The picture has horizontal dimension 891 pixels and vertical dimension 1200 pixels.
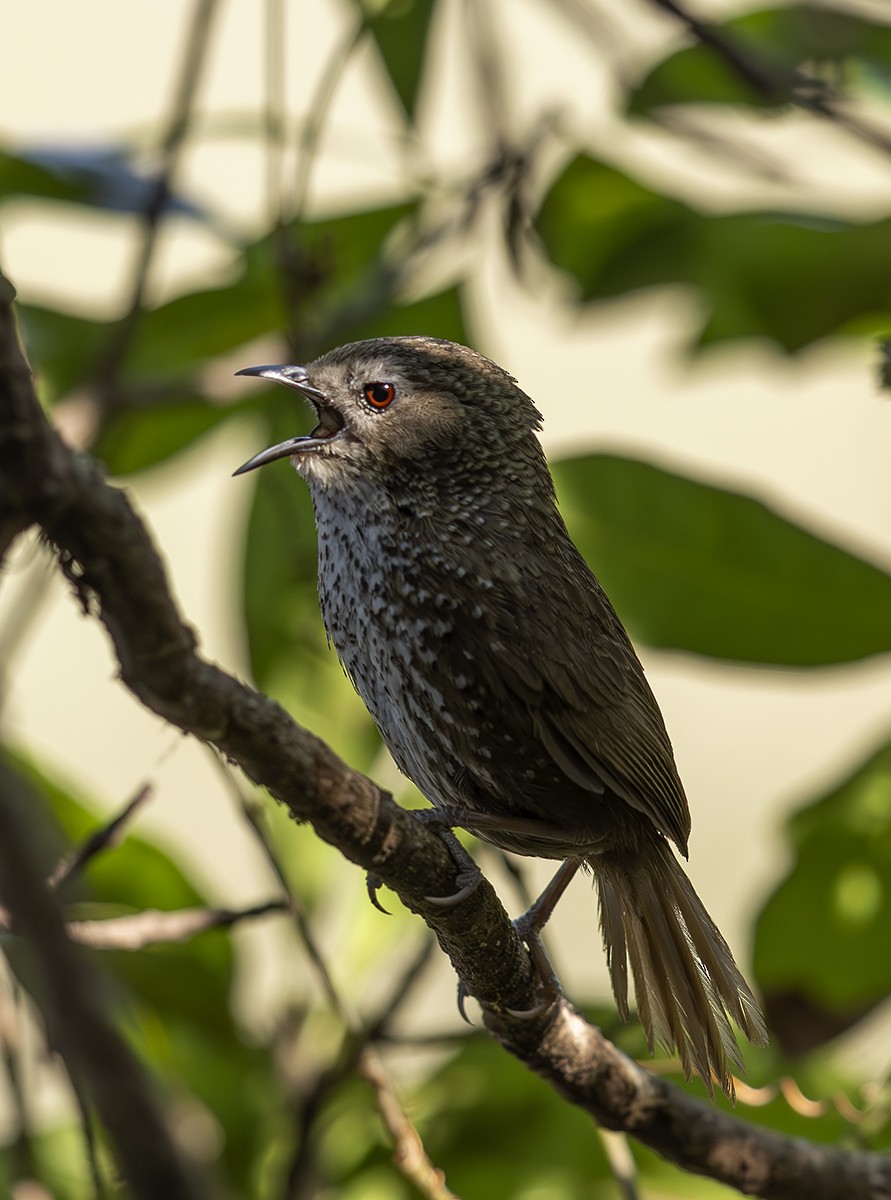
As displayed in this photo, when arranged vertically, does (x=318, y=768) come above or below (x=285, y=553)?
below

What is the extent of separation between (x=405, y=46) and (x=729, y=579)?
1.64 meters

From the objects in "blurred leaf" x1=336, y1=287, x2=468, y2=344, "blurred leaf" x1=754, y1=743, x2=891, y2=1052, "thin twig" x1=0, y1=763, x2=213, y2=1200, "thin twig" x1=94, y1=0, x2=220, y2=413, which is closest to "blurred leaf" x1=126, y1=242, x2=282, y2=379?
"blurred leaf" x1=336, y1=287, x2=468, y2=344

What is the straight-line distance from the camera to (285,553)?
3506mm

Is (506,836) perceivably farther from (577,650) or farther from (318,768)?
(318,768)

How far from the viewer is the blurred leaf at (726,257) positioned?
12.6 feet

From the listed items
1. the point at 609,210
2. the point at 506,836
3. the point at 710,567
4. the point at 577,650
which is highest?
the point at 609,210

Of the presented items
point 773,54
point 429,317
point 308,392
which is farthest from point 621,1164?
point 773,54

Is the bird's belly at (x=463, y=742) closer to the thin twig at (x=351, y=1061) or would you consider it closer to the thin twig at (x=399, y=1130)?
the thin twig at (x=351, y=1061)

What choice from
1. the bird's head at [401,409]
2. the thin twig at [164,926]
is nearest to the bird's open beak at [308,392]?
the bird's head at [401,409]

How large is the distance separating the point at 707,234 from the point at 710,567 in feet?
3.53

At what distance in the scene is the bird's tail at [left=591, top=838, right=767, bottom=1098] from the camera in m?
2.56

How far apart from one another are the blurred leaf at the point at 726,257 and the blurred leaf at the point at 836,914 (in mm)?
1247

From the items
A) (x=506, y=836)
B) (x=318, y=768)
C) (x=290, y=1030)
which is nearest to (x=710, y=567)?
(x=506, y=836)

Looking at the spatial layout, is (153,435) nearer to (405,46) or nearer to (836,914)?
(405,46)
